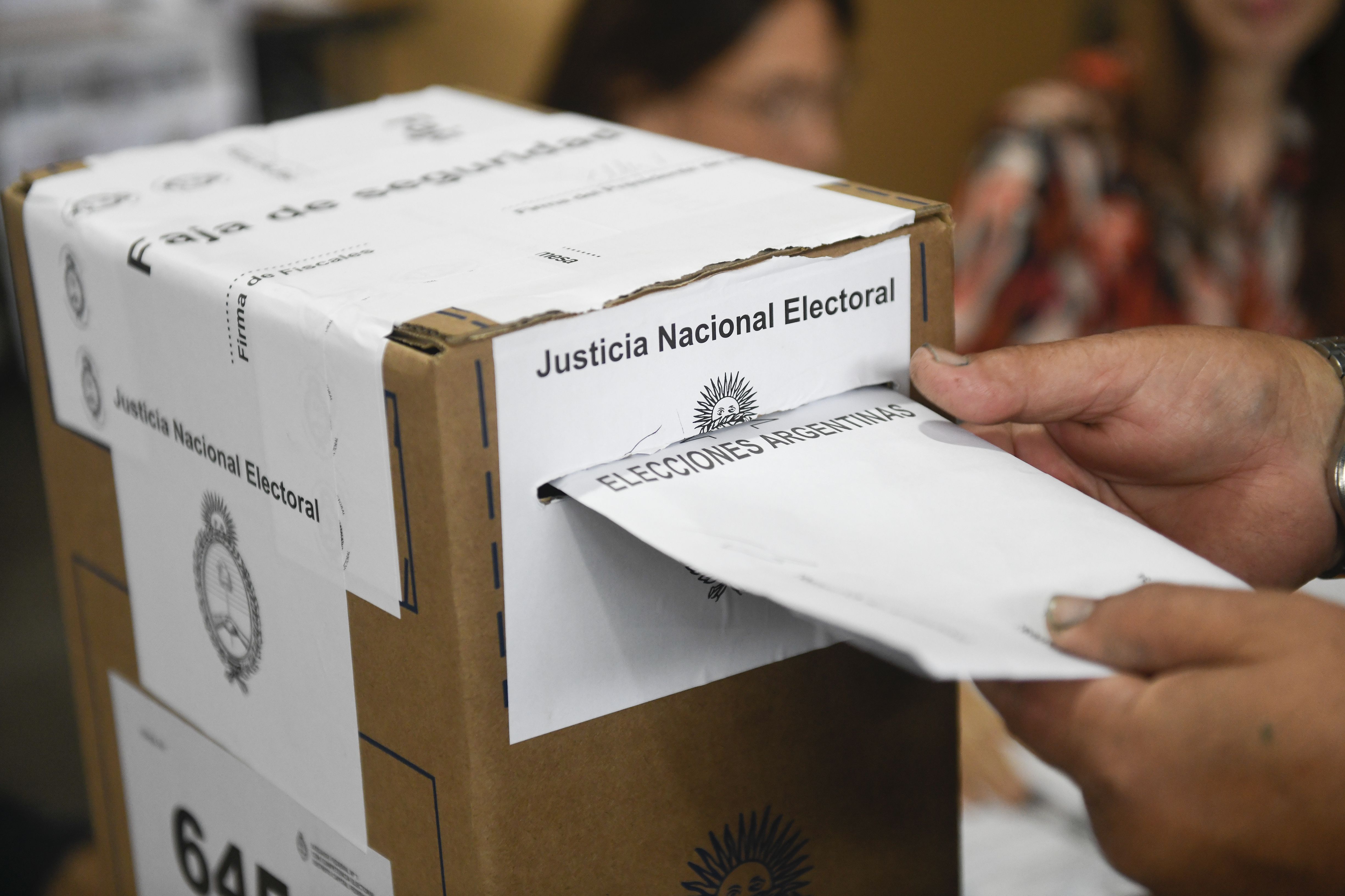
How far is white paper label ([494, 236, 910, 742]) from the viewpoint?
52cm

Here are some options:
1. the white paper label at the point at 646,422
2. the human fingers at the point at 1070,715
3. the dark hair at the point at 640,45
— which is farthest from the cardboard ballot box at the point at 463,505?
the dark hair at the point at 640,45

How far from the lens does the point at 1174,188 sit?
7.08ft

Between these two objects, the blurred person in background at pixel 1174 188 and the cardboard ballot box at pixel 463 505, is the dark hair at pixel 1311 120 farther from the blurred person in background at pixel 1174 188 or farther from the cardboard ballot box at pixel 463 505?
the cardboard ballot box at pixel 463 505

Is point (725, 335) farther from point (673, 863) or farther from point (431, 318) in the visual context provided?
point (673, 863)

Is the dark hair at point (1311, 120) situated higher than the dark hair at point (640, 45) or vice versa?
the dark hair at point (640, 45)

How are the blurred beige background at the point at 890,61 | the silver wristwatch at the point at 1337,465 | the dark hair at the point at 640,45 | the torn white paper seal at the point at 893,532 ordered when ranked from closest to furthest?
the torn white paper seal at the point at 893,532
the silver wristwatch at the point at 1337,465
the dark hair at the point at 640,45
the blurred beige background at the point at 890,61

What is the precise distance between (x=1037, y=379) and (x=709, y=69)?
4.74ft

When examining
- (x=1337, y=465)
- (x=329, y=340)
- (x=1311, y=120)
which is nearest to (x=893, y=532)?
(x=329, y=340)

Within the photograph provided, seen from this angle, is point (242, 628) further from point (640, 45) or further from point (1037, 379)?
point (640, 45)

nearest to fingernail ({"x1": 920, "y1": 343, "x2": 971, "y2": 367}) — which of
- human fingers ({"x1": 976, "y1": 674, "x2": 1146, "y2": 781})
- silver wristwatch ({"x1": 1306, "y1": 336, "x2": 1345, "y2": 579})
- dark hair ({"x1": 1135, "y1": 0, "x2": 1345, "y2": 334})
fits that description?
human fingers ({"x1": 976, "y1": 674, "x2": 1146, "y2": 781})

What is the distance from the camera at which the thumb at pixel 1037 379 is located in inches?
24.3

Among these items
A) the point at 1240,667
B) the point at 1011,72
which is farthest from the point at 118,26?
the point at 1240,667

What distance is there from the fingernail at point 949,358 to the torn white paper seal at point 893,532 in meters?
0.04

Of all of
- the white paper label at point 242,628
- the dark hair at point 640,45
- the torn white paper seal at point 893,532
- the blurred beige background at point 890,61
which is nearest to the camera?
the torn white paper seal at point 893,532
